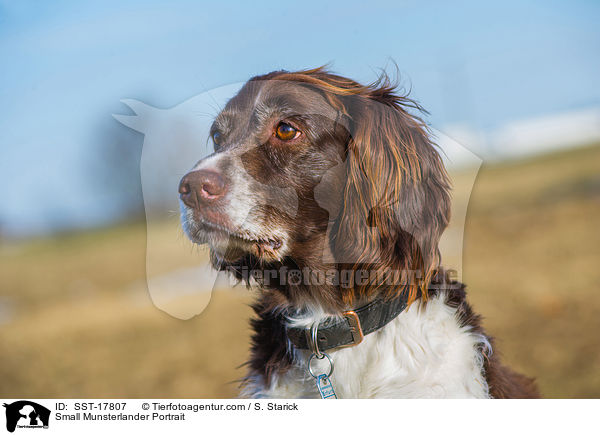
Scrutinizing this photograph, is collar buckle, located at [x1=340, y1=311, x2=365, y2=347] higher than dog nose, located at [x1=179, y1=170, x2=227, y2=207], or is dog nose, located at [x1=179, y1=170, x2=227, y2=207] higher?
dog nose, located at [x1=179, y1=170, x2=227, y2=207]

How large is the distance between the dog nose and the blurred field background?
25.1 inches

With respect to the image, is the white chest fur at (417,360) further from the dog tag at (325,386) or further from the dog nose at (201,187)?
the dog nose at (201,187)

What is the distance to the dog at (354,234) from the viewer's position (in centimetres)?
188

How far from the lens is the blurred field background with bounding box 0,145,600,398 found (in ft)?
10.7

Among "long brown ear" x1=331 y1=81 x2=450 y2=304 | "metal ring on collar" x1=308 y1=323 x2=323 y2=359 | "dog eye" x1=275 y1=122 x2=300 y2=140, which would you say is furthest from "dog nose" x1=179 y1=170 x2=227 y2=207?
"metal ring on collar" x1=308 y1=323 x2=323 y2=359

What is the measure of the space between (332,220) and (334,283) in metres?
0.25

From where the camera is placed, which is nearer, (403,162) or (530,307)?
(403,162)

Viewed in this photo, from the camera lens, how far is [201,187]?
1.70m

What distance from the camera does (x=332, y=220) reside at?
Result: 1982mm
